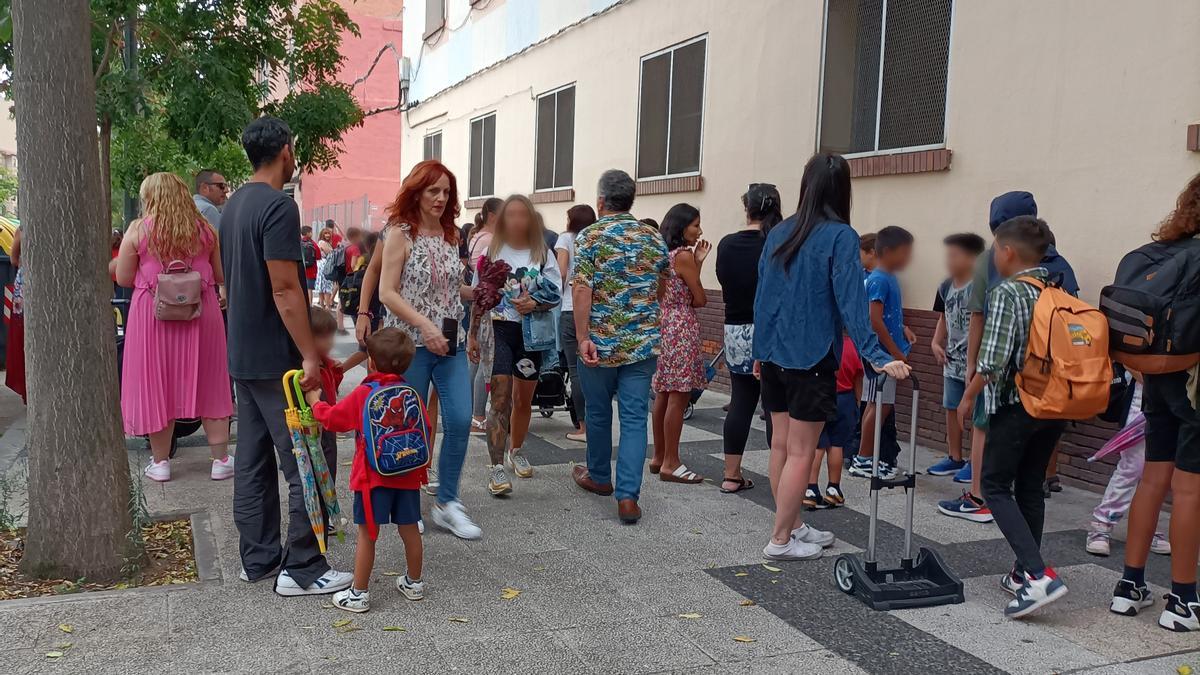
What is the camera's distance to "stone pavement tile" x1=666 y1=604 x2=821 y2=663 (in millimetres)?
3887

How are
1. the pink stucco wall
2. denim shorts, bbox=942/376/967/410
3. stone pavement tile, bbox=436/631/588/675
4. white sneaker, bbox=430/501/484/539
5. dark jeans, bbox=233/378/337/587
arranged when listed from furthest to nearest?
the pink stucco wall, denim shorts, bbox=942/376/967/410, white sneaker, bbox=430/501/484/539, dark jeans, bbox=233/378/337/587, stone pavement tile, bbox=436/631/588/675

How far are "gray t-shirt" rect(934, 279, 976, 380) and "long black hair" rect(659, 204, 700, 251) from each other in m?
1.77

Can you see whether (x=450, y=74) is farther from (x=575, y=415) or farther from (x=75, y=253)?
(x=75, y=253)

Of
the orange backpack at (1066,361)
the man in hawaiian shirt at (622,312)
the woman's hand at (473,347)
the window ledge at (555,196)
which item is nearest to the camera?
the orange backpack at (1066,361)

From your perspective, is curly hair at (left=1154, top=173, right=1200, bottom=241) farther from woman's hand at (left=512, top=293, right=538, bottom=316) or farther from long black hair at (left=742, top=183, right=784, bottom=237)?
woman's hand at (left=512, top=293, right=538, bottom=316)

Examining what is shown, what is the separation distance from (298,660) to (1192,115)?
17.8 ft

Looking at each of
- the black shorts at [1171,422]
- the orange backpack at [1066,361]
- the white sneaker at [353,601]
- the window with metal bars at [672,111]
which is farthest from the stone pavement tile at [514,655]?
the window with metal bars at [672,111]

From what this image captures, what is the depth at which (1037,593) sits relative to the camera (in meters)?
4.17

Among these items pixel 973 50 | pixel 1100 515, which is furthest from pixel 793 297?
pixel 973 50

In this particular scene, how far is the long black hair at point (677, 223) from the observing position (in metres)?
6.35

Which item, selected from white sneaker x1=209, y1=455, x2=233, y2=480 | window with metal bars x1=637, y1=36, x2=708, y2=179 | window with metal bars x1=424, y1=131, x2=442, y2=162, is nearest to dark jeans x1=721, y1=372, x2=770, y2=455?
white sneaker x1=209, y1=455, x2=233, y2=480

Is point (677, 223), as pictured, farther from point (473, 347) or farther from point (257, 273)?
point (257, 273)

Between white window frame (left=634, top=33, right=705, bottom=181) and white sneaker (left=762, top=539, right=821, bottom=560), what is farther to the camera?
white window frame (left=634, top=33, right=705, bottom=181)

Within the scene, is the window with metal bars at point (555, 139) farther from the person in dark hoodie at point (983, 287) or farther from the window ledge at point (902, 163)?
the person in dark hoodie at point (983, 287)
